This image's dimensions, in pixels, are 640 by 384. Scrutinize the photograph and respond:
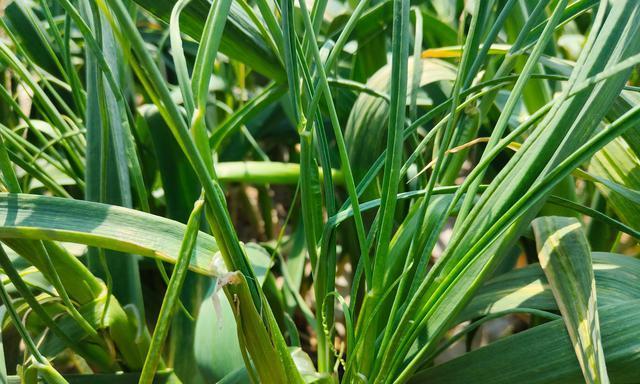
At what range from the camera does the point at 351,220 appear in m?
0.65

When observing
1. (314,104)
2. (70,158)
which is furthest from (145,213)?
(70,158)

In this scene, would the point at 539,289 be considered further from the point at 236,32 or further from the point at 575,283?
the point at 236,32

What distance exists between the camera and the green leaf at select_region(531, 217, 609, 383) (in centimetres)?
37

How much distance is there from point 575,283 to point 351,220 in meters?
0.26

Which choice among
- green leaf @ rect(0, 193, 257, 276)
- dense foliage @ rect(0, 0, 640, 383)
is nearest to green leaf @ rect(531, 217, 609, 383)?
dense foliage @ rect(0, 0, 640, 383)

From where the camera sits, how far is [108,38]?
51cm

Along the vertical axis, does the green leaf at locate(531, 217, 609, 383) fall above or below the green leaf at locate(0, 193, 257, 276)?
below

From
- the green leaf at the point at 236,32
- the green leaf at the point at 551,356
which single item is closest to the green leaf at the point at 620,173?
the green leaf at the point at 551,356

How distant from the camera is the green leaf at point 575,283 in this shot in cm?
37

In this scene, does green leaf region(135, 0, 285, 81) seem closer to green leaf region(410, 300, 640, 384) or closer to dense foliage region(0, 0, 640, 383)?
dense foliage region(0, 0, 640, 383)

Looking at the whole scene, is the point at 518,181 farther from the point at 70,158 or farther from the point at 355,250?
the point at 70,158

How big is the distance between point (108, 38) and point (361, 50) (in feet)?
1.10

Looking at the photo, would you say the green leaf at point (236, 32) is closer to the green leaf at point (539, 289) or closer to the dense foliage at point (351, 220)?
the dense foliage at point (351, 220)

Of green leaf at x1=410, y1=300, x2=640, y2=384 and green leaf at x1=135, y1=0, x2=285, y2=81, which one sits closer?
green leaf at x1=410, y1=300, x2=640, y2=384
